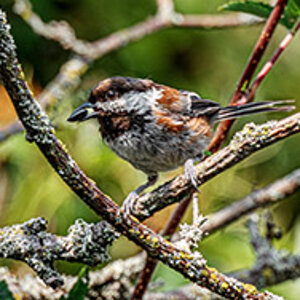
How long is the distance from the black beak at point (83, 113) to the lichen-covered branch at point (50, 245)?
0.61 meters

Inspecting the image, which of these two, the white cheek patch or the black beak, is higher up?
the white cheek patch

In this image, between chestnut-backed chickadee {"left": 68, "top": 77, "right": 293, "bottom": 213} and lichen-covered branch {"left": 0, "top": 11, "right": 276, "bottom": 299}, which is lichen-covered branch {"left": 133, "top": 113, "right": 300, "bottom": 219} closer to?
lichen-covered branch {"left": 0, "top": 11, "right": 276, "bottom": 299}

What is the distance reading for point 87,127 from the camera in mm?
3125

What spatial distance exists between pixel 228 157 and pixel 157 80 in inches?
76.9

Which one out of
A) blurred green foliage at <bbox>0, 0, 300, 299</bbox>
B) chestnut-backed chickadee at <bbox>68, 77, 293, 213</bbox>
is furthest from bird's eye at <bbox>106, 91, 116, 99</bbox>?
blurred green foliage at <bbox>0, 0, 300, 299</bbox>

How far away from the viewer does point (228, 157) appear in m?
1.82

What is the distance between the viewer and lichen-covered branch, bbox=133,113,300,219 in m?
1.76

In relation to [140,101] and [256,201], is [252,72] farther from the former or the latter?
[256,201]

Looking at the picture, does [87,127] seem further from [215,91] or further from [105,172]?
[215,91]

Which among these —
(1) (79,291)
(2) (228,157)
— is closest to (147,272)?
(1) (79,291)

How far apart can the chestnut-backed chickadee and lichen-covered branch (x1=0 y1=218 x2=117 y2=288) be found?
2.26 feet

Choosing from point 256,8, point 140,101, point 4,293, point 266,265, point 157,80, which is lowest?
point 4,293

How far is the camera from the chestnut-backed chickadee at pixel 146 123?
2.62 meters

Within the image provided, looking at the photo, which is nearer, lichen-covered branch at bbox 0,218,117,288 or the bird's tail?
lichen-covered branch at bbox 0,218,117,288
